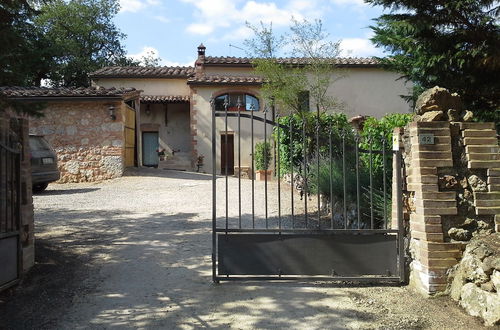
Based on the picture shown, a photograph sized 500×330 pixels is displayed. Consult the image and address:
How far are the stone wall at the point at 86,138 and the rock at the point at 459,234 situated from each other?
11193mm

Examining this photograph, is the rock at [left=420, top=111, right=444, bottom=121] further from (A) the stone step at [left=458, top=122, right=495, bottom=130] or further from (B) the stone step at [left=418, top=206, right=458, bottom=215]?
(B) the stone step at [left=418, top=206, right=458, bottom=215]

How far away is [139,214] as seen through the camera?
308 inches

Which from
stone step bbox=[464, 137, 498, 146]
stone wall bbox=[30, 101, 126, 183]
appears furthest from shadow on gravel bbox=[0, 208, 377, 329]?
stone wall bbox=[30, 101, 126, 183]

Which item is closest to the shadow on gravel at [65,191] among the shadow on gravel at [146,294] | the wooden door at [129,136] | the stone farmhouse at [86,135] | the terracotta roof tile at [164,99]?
the stone farmhouse at [86,135]

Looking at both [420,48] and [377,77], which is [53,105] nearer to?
[420,48]

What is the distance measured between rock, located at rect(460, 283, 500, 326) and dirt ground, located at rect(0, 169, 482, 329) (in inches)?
3.3

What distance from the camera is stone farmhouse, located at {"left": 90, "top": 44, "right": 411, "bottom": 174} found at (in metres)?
18.8

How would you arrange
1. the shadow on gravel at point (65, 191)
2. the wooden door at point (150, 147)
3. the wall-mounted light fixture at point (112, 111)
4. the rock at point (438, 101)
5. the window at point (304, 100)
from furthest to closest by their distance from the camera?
the wooden door at point (150, 147), the window at point (304, 100), the wall-mounted light fixture at point (112, 111), the shadow on gravel at point (65, 191), the rock at point (438, 101)

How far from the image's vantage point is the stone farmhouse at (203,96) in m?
18.8

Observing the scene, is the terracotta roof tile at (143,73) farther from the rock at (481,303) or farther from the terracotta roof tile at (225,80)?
the rock at (481,303)

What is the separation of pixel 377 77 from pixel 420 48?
13.8 metres

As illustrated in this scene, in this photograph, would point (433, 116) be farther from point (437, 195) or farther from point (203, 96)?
point (203, 96)

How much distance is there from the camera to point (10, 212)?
433 cm

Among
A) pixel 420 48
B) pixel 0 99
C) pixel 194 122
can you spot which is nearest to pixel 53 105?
pixel 194 122
